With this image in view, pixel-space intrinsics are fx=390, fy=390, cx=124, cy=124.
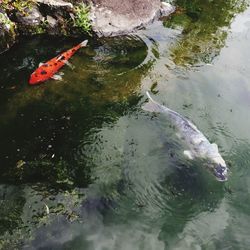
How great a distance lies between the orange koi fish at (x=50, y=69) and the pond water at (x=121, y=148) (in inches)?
7.0

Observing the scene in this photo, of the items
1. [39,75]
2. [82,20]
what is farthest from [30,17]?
[39,75]

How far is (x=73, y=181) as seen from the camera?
23.2ft

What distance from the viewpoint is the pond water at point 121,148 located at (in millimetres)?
6453

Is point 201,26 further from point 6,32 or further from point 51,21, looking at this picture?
point 6,32

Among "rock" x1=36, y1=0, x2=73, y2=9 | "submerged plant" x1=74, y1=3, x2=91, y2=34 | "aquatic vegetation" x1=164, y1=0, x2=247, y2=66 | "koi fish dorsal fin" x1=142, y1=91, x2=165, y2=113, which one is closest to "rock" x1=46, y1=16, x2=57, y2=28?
"rock" x1=36, y1=0, x2=73, y2=9

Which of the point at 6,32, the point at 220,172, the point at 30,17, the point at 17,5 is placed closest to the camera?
the point at 220,172

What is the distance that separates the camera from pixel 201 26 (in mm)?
12609

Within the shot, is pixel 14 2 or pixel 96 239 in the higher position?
pixel 14 2

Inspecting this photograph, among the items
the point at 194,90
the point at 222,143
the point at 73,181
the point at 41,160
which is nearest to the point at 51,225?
the point at 73,181

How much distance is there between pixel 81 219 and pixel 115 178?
1105 mm

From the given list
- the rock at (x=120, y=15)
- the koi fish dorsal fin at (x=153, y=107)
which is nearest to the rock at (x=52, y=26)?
the rock at (x=120, y=15)

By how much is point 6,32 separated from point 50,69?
78.3 inches

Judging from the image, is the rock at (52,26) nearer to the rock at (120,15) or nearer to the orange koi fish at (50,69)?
the rock at (120,15)

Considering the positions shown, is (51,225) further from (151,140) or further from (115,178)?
(151,140)
